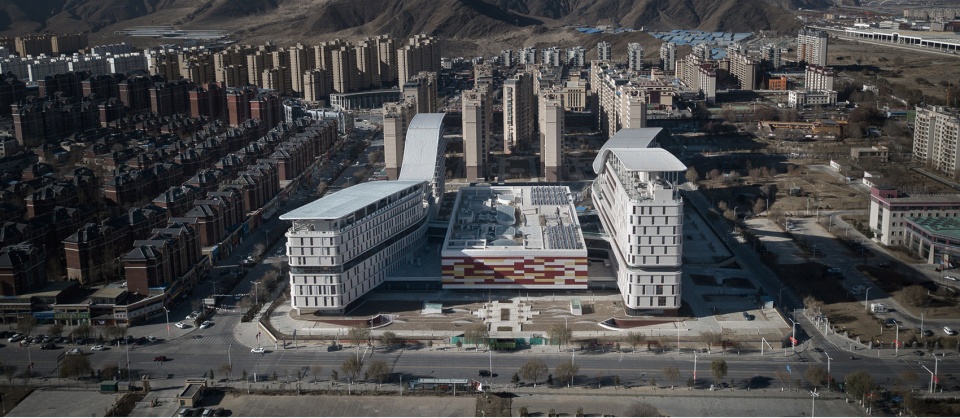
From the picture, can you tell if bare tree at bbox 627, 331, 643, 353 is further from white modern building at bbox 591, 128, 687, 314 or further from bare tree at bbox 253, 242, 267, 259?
bare tree at bbox 253, 242, 267, 259

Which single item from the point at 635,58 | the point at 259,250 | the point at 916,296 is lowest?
the point at 916,296

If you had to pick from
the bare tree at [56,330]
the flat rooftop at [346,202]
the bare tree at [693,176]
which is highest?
the flat rooftop at [346,202]

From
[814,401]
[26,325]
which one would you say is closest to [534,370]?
[814,401]

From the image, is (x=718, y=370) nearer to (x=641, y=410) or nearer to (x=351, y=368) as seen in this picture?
(x=641, y=410)

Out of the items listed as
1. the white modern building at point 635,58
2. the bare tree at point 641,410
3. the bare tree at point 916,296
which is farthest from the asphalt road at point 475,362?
the white modern building at point 635,58

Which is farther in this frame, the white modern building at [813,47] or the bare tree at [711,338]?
the white modern building at [813,47]

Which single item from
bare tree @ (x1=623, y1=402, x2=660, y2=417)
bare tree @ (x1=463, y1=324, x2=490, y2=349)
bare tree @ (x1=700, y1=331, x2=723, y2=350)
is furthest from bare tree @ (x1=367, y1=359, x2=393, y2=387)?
bare tree @ (x1=700, y1=331, x2=723, y2=350)

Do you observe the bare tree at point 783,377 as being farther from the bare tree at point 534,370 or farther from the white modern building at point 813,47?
the white modern building at point 813,47
